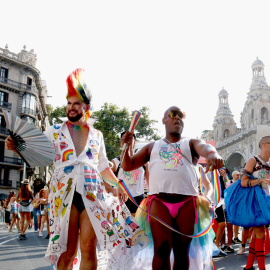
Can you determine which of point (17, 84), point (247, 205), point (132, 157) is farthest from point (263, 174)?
point (17, 84)

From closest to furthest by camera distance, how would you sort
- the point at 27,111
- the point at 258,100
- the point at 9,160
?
1. the point at 9,160
2. the point at 27,111
3. the point at 258,100

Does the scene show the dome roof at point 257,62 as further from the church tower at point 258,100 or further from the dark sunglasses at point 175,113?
the dark sunglasses at point 175,113

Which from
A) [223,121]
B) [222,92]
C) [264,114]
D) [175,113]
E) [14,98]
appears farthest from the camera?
[222,92]

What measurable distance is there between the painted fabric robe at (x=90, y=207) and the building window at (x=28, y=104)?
145 feet

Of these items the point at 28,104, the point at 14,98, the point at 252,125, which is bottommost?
the point at 28,104

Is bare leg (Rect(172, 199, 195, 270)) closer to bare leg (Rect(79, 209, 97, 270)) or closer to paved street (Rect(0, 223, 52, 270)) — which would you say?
bare leg (Rect(79, 209, 97, 270))

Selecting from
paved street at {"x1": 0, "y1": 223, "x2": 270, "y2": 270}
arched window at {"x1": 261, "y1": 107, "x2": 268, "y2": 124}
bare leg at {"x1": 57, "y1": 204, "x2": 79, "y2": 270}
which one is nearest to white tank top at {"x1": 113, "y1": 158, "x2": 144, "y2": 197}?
paved street at {"x1": 0, "y1": 223, "x2": 270, "y2": 270}

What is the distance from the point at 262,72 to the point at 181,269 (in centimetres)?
7040

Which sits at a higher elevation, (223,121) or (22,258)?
(223,121)

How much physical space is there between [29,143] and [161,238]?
5.23 ft

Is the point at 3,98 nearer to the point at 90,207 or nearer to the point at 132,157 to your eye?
the point at 132,157

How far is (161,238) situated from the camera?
380 cm

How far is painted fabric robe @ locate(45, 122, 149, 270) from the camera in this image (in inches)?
145

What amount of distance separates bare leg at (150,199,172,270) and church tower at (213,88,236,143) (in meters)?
78.8
